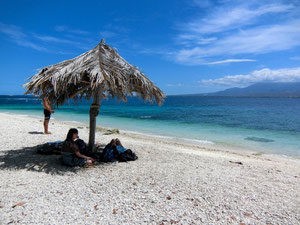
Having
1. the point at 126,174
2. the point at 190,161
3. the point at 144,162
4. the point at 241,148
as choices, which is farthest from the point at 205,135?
the point at 126,174

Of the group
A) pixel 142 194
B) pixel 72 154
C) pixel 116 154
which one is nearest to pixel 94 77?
pixel 72 154

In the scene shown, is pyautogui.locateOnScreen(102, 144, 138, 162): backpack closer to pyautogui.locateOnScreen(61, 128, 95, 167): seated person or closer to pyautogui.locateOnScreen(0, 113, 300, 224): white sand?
pyautogui.locateOnScreen(0, 113, 300, 224): white sand

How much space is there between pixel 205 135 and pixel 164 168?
821 centimetres

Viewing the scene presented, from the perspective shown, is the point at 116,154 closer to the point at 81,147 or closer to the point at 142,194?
the point at 81,147

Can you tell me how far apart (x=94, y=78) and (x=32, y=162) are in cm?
222

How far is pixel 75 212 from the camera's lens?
9.23ft

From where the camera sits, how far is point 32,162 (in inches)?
185

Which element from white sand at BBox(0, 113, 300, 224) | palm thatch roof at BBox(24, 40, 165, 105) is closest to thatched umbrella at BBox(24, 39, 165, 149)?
palm thatch roof at BBox(24, 40, 165, 105)

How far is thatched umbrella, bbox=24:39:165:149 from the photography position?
4.48 metres

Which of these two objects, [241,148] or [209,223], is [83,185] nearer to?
[209,223]

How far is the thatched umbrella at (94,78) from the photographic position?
4.48 metres

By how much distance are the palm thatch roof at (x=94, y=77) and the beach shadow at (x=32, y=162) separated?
55.1 inches

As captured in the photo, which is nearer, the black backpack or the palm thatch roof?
the palm thatch roof

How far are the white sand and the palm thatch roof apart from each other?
1.59 meters
